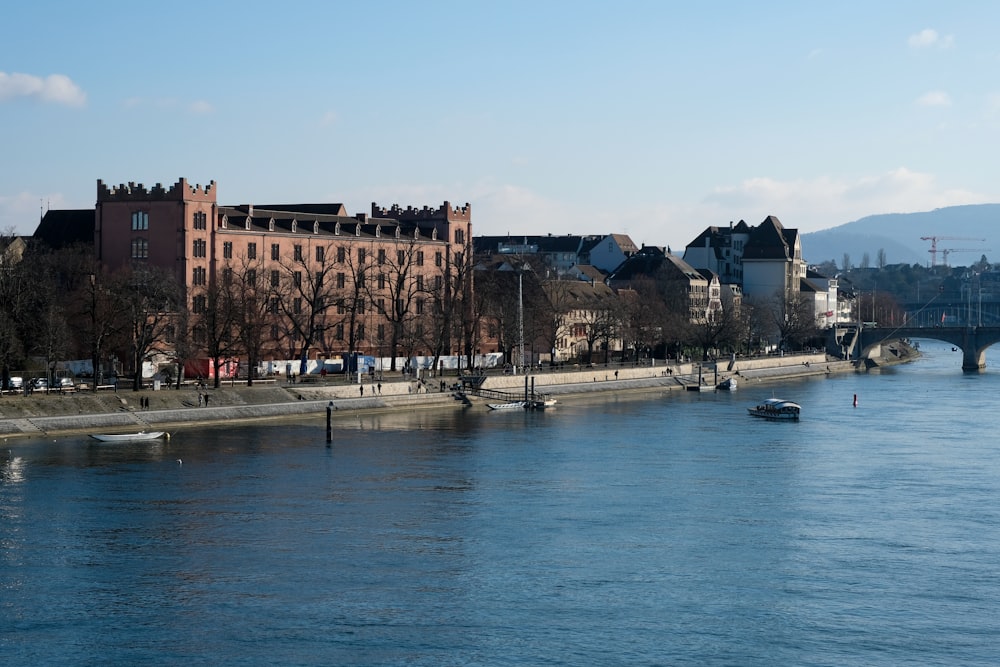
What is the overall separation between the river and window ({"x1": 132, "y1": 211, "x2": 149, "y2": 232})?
29.1m

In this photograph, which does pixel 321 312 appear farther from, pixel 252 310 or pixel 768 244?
pixel 768 244

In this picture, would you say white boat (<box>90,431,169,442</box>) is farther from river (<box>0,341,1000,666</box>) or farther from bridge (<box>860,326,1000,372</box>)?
bridge (<box>860,326,1000,372</box>)

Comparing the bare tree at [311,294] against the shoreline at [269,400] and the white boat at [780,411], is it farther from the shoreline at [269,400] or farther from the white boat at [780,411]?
the white boat at [780,411]

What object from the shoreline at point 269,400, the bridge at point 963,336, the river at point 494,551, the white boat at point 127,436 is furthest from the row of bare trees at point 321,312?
the bridge at point 963,336

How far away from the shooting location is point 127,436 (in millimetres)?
72625

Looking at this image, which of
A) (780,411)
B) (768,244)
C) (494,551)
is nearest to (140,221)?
(780,411)

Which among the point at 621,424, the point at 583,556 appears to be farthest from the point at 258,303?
the point at 583,556

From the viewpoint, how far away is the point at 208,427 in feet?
264

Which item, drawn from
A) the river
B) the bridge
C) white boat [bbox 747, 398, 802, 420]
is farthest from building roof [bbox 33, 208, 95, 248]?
the bridge

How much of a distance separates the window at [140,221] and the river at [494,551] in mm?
29064

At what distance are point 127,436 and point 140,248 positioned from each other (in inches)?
1277

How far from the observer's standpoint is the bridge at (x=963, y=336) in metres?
159

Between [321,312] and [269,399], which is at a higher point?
[321,312]

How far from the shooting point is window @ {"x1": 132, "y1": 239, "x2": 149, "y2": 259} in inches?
4029
